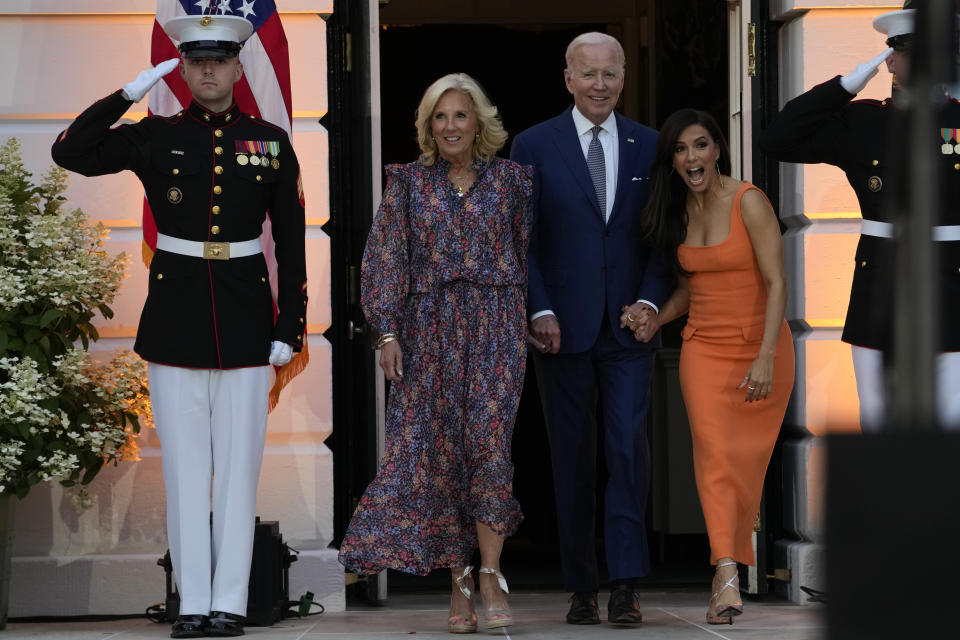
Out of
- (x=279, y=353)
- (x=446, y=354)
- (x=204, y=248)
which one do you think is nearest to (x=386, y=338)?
(x=446, y=354)

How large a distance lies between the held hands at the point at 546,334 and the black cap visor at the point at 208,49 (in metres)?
1.36

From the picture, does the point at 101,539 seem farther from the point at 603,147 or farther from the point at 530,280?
the point at 603,147

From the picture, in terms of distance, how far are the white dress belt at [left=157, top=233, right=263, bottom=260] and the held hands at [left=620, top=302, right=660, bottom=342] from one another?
1306 mm

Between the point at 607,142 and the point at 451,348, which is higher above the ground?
the point at 607,142

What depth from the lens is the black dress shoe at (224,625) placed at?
4.37 m

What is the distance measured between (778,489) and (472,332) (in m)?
1.90

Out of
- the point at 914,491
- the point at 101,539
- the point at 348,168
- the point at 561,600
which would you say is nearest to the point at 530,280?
the point at 348,168

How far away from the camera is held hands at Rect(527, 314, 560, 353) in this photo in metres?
4.55

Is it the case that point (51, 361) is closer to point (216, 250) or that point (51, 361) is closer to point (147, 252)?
point (147, 252)

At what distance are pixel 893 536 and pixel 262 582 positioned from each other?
→ 12.6ft

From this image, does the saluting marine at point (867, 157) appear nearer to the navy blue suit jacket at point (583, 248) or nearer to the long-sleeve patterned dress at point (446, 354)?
the navy blue suit jacket at point (583, 248)

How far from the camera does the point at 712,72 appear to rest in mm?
6672

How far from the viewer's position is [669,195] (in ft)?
15.2

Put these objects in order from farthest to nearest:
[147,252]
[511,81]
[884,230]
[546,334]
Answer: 1. [511,81]
2. [147,252]
3. [546,334]
4. [884,230]
